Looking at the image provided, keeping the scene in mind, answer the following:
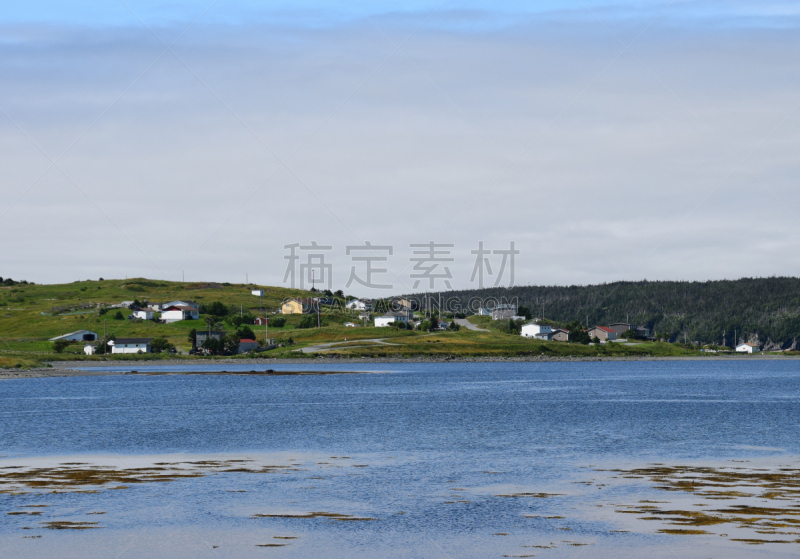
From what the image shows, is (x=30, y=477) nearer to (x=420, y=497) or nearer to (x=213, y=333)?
(x=420, y=497)

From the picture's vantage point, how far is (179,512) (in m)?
27.2

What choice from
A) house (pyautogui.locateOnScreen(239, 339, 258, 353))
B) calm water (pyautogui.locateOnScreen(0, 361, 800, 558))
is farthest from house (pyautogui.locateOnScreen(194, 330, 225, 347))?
calm water (pyautogui.locateOnScreen(0, 361, 800, 558))

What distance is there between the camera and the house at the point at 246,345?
577ft

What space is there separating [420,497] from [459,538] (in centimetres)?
667

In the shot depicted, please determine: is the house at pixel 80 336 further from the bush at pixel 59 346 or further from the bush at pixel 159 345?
the bush at pixel 159 345

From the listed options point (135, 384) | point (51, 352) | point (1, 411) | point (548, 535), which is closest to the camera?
point (548, 535)

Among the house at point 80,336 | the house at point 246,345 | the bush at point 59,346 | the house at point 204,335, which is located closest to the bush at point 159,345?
the house at point 204,335

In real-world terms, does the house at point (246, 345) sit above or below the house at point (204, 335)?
below

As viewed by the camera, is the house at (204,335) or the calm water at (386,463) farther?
the house at (204,335)

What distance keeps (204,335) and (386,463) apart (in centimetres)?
14405

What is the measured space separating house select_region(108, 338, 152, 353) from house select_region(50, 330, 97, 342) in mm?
10223

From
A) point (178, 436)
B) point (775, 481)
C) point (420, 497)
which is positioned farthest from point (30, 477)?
point (775, 481)

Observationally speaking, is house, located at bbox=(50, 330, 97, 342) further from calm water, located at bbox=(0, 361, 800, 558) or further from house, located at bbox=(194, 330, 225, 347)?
calm water, located at bbox=(0, 361, 800, 558)

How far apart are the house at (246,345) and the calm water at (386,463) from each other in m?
81.1
